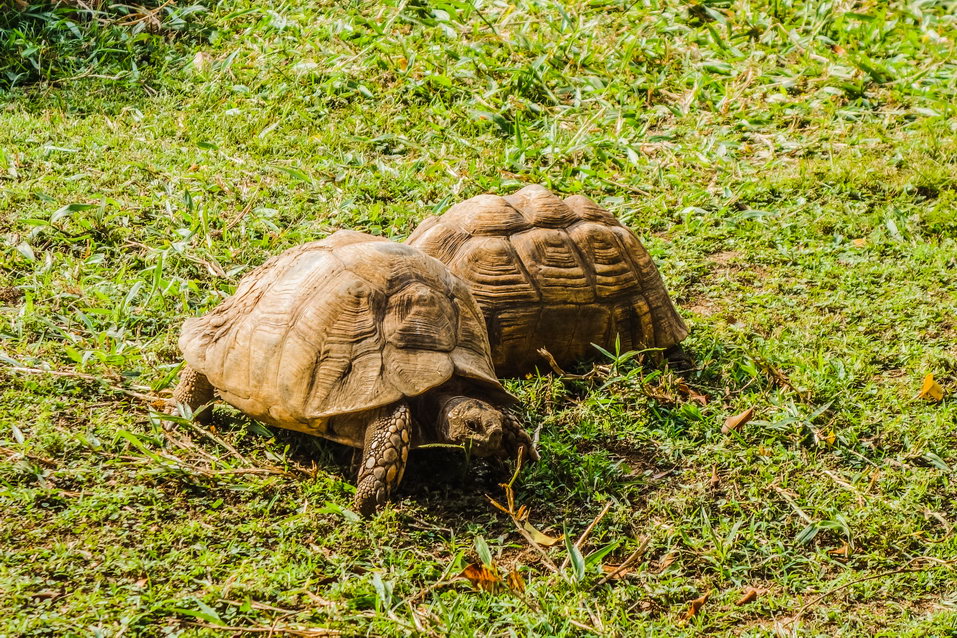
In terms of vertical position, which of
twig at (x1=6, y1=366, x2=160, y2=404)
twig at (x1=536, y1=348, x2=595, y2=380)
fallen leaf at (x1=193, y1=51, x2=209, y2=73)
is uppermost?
fallen leaf at (x1=193, y1=51, x2=209, y2=73)

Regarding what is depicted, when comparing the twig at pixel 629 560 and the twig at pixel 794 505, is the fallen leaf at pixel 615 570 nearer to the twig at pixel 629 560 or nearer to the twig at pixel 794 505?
the twig at pixel 629 560

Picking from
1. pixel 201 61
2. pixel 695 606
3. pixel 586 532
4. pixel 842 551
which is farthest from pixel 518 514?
pixel 201 61

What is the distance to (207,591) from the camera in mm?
2910

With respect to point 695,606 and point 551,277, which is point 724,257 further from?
point 695,606

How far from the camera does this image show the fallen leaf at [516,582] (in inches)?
118

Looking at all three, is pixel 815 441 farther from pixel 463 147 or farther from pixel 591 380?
pixel 463 147

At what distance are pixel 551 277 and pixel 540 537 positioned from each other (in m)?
1.31

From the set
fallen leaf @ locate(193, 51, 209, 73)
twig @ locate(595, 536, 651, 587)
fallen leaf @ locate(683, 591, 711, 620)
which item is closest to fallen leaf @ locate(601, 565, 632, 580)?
twig @ locate(595, 536, 651, 587)

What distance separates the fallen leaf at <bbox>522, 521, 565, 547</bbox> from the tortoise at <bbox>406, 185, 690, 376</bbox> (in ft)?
3.14

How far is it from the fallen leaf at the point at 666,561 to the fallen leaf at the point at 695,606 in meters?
0.16

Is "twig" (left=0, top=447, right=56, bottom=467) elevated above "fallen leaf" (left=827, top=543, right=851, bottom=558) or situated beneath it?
situated beneath

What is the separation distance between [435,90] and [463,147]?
0.78 metres

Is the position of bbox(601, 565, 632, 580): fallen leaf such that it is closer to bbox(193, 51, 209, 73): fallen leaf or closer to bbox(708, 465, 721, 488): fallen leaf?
bbox(708, 465, 721, 488): fallen leaf

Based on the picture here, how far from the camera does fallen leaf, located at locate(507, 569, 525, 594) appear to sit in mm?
2998
